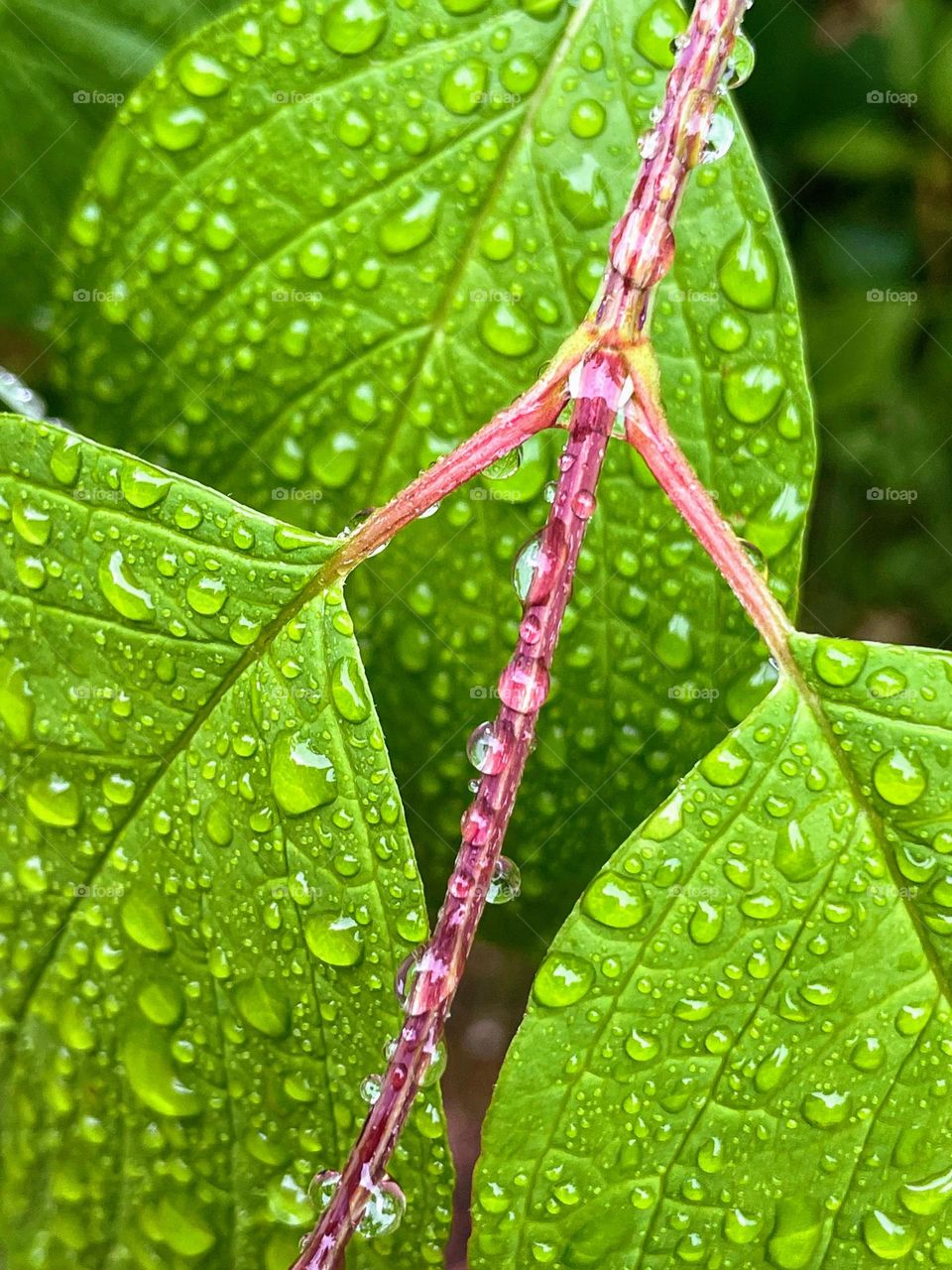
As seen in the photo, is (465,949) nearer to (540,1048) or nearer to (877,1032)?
(540,1048)

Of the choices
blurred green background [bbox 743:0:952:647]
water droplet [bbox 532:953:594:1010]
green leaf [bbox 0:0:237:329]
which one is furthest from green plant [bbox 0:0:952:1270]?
blurred green background [bbox 743:0:952:647]

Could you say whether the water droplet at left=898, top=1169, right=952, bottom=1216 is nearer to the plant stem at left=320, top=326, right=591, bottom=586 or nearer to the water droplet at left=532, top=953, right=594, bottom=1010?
the water droplet at left=532, top=953, right=594, bottom=1010

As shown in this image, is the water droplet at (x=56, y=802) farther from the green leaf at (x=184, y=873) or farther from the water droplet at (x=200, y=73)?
the water droplet at (x=200, y=73)

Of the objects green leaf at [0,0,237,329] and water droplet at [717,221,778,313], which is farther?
green leaf at [0,0,237,329]

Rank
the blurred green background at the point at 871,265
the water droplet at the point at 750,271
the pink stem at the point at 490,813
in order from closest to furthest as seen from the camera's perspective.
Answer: the pink stem at the point at 490,813, the water droplet at the point at 750,271, the blurred green background at the point at 871,265

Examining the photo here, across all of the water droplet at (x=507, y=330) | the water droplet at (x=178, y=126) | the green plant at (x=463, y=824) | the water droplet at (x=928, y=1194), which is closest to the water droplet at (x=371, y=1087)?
the green plant at (x=463, y=824)

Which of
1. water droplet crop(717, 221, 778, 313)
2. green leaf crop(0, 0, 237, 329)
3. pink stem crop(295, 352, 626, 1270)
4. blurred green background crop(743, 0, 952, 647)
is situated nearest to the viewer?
pink stem crop(295, 352, 626, 1270)
